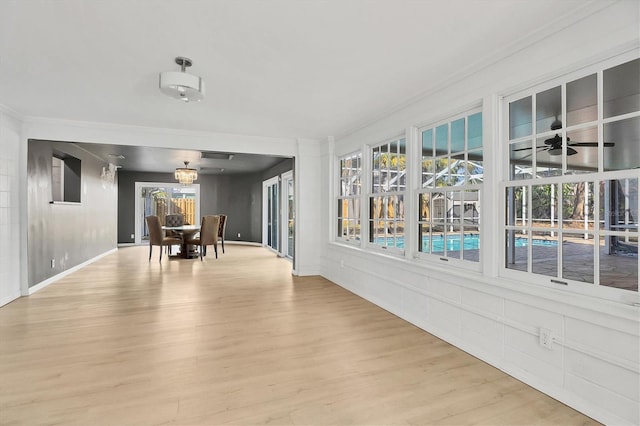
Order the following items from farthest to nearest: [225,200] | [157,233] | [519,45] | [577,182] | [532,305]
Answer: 1. [225,200]
2. [157,233]
3. [519,45]
4. [532,305]
5. [577,182]

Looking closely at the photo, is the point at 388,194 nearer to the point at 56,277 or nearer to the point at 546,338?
the point at 546,338

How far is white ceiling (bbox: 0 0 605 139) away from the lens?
2.00 meters

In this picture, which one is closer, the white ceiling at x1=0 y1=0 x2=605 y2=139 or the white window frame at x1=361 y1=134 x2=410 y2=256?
the white ceiling at x1=0 y1=0 x2=605 y2=139

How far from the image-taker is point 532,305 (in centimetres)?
222

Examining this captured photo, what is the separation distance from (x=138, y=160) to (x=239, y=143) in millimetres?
4217

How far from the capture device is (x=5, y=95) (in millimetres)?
3543

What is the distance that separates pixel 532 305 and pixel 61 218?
691 centimetres

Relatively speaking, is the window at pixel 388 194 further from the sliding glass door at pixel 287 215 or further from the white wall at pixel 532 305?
the sliding glass door at pixel 287 215

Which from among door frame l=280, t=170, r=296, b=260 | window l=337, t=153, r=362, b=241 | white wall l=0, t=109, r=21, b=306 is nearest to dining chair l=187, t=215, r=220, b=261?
door frame l=280, t=170, r=296, b=260

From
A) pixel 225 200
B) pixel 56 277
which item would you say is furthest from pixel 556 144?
pixel 225 200

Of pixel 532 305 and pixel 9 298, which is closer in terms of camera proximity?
pixel 532 305

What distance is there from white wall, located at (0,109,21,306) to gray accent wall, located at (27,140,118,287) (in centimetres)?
17

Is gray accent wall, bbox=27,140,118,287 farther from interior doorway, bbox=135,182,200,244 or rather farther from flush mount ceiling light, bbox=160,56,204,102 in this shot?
flush mount ceiling light, bbox=160,56,204,102

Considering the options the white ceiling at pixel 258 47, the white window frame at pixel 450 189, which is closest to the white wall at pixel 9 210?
the white ceiling at pixel 258 47
